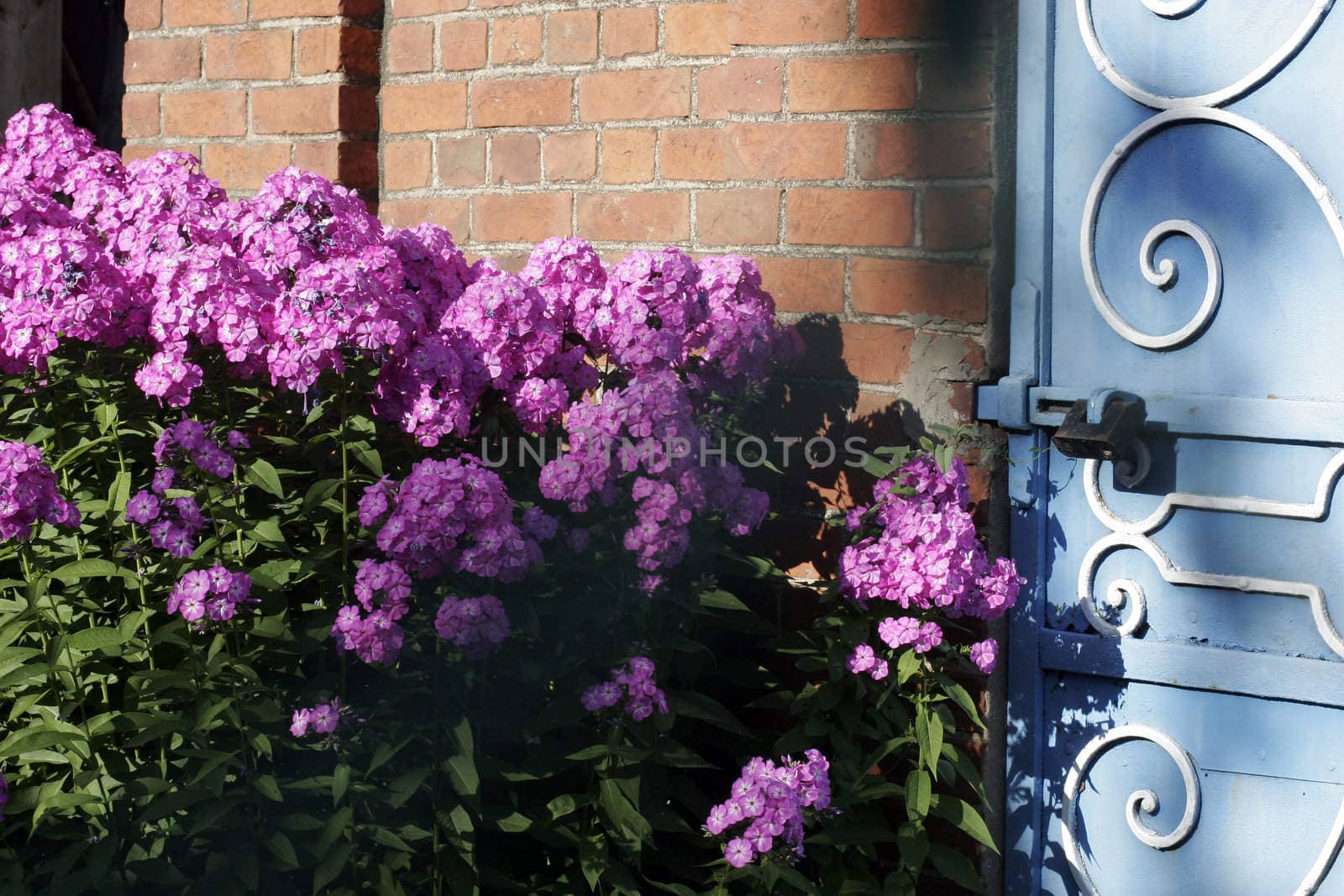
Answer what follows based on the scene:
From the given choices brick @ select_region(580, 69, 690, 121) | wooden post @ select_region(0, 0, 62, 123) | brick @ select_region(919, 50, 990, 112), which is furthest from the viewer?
wooden post @ select_region(0, 0, 62, 123)

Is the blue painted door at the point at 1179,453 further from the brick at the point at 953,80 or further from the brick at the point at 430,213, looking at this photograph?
the brick at the point at 430,213

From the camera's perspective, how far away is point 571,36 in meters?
2.73

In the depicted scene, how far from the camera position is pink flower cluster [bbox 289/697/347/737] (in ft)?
5.76

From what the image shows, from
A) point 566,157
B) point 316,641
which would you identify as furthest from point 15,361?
point 566,157

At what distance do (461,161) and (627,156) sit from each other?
0.49m

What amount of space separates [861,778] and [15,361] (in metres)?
1.52

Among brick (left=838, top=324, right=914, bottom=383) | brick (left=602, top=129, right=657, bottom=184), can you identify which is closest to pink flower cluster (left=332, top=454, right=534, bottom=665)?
brick (left=838, top=324, right=914, bottom=383)

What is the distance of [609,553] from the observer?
2.04 meters

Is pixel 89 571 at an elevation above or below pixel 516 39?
below

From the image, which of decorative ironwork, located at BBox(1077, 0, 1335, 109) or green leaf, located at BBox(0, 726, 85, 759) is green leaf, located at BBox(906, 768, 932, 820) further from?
green leaf, located at BBox(0, 726, 85, 759)

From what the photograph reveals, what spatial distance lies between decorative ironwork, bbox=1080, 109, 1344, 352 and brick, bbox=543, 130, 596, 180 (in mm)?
1074

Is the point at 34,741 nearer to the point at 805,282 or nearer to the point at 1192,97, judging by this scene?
the point at 805,282

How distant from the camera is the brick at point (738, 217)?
7.75 ft

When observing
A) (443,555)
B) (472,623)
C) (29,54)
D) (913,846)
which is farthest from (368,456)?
(29,54)
